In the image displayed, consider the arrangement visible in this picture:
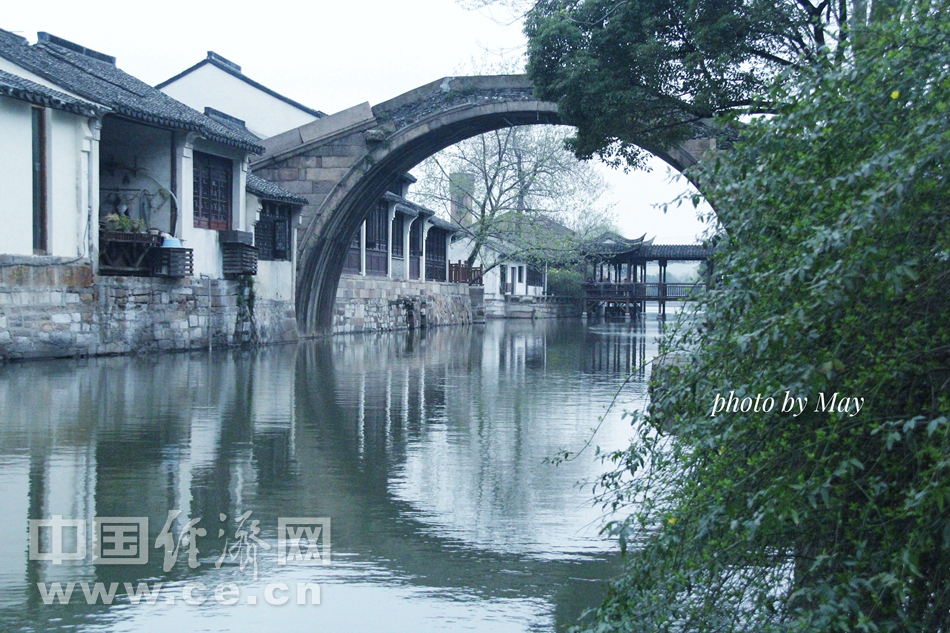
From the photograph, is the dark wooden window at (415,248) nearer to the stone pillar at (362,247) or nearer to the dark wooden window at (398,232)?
the dark wooden window at (398,232)

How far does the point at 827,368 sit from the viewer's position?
2.78 meters

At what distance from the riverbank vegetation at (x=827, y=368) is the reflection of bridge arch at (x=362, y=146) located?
20496mm

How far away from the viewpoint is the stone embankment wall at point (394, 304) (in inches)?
1216

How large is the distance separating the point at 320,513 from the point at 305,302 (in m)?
20.9

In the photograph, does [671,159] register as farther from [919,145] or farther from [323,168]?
[919,145]

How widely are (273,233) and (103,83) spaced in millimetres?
6073

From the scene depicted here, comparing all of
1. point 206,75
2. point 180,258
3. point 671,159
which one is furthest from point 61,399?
point 206,75

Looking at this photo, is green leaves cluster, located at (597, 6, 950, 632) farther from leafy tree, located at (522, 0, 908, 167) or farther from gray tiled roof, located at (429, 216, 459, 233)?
gray tiled roof, located at (429, 216, 459, 233)

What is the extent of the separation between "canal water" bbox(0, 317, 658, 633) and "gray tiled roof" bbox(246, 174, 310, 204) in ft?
36.5

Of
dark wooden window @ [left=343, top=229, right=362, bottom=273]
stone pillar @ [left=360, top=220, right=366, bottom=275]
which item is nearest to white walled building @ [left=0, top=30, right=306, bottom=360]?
dark wooden window @ [left=343, top=229, right=362, bottom=273]

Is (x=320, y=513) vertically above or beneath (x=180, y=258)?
beneath

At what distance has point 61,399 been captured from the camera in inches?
434

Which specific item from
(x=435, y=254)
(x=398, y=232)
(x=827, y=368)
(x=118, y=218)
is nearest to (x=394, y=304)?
(x=398, y=232)

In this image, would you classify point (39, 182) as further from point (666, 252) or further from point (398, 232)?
point (666, 252)
